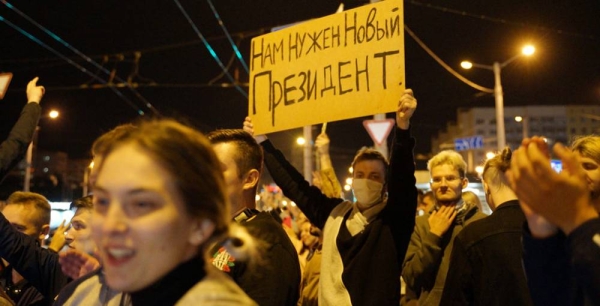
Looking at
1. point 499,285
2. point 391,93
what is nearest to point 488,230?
point 499,285

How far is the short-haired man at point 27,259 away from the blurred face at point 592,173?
3.10 meters

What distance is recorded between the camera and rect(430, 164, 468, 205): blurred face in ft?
16.1

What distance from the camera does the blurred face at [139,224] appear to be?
1593 millimetres

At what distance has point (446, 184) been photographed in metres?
4.95

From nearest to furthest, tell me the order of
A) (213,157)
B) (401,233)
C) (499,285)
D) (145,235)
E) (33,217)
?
(145,235)
(213,157)
(499,285)
(401,233)
(33,217)

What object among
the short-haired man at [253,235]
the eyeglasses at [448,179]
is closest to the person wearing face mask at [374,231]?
the short-haired man at [253,235]

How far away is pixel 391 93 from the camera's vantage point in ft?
13.7

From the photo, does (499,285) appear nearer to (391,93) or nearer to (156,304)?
(391,93)

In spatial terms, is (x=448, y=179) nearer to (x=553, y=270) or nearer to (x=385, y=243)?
(x=385, y=243)

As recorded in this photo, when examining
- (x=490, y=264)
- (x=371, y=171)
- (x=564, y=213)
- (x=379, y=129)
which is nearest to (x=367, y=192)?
(x=371, y=171)

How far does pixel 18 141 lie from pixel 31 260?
81 cm

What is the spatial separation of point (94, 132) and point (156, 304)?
44.1 meters

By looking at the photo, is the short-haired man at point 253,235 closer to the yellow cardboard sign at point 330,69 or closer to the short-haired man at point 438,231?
the yellow cardboard sign at point 330,69

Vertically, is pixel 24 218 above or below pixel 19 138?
below
